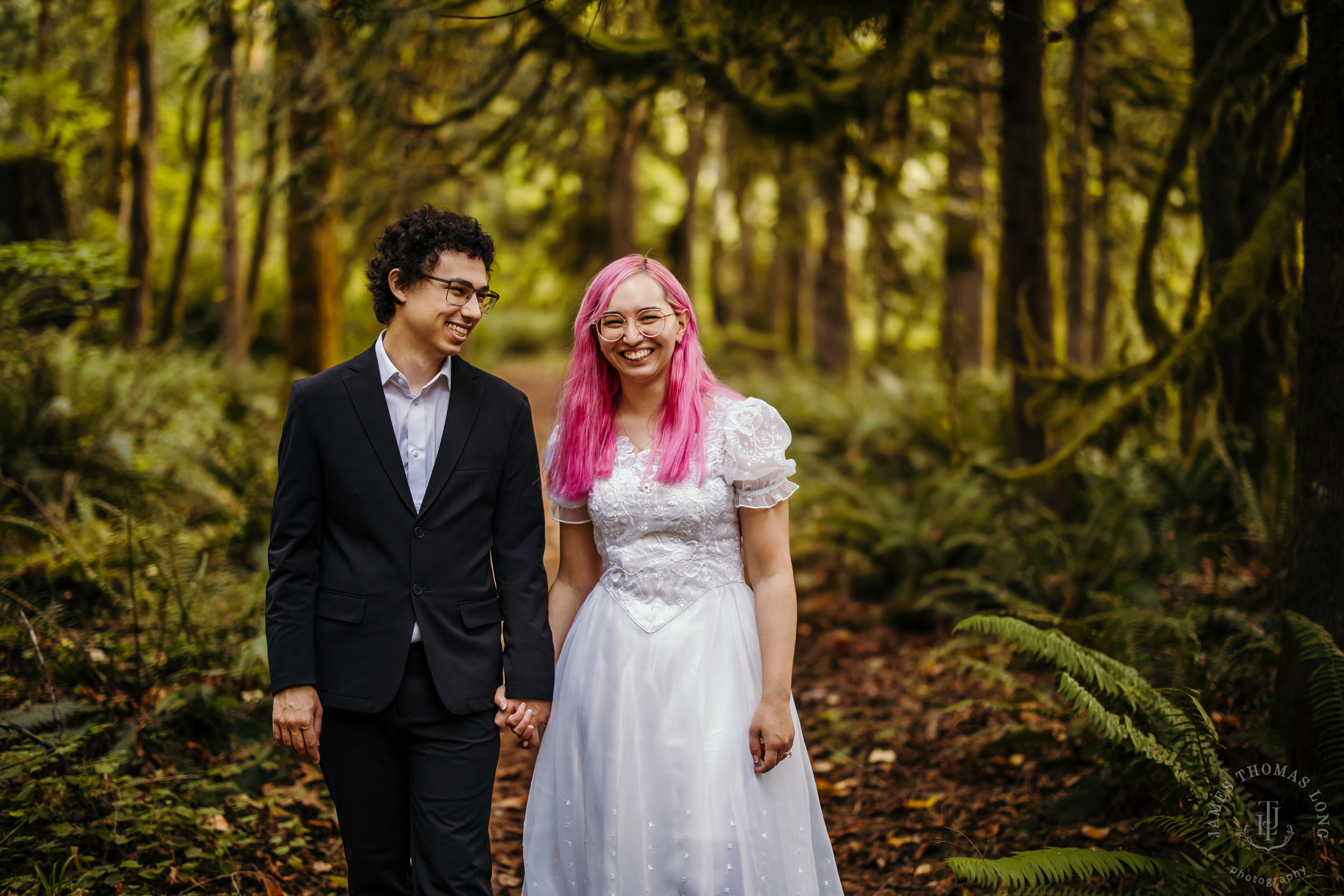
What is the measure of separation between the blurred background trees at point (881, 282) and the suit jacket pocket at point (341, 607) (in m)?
1.87

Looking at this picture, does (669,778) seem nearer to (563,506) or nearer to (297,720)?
(563,506)

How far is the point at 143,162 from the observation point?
9641 millimetres

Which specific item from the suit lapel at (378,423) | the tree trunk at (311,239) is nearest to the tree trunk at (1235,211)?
the suit lapel at (378,423)

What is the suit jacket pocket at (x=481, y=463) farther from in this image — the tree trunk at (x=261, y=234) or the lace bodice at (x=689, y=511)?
the tree trunk at (x=261, y=234)

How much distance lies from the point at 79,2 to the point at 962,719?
12698 millimetres

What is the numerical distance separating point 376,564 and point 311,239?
6.71 metres

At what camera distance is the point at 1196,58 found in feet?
18.0

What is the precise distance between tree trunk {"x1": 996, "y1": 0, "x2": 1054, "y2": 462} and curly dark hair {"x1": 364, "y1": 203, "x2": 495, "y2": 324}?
15.9ft

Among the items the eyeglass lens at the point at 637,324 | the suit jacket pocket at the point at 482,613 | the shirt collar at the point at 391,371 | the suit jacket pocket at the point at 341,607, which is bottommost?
the suit jacket pocket at the point at 482,613

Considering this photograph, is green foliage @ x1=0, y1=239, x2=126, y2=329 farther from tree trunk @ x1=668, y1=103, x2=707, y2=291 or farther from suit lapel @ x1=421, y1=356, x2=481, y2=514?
tree trunk @ x1=668, y1=103, x2=707, y2=291

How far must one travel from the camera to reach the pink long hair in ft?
8.84

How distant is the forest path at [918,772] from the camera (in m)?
3.63

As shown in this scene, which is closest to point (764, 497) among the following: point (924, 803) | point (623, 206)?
point (924, 803)

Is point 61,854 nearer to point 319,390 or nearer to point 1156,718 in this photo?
point 319,390
